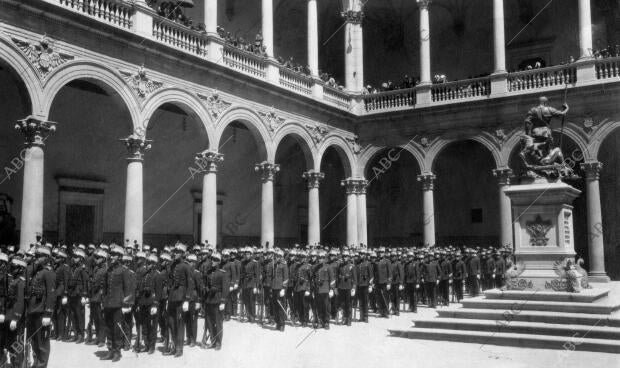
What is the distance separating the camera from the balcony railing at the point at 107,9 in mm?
15945

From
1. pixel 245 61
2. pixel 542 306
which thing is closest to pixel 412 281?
pixel 542 306

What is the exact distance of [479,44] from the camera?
31.7 metres

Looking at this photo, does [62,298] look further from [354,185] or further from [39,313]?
[354,185]

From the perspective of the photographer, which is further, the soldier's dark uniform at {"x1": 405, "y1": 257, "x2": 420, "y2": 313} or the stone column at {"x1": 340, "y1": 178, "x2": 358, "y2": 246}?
the stone column at {"x1": 340, "y1": 178, "x2": 358, "y2": 246}

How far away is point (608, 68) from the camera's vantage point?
2367 centimetres

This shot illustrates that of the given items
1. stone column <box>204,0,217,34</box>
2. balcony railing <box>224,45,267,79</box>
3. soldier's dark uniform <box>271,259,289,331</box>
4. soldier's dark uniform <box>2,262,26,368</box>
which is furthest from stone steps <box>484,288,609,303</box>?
stone column <box>204,0,217,34</box>

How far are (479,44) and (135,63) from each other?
19770 millimetres

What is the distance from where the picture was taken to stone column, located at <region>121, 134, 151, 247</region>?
17.2 m

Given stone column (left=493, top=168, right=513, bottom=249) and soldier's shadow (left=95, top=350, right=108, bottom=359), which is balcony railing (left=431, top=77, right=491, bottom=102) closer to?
stone column (left=493, top=168, right=513, bottom=249)

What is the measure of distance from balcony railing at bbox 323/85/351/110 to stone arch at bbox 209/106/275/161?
4.53m

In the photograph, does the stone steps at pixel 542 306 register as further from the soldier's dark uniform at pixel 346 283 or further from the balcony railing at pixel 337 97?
the balcony railing at pixel 337 97

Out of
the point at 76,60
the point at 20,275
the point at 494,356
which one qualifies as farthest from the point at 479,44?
the point at 20,275

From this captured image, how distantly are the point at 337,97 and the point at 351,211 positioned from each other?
193 inches

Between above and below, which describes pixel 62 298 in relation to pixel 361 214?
below
